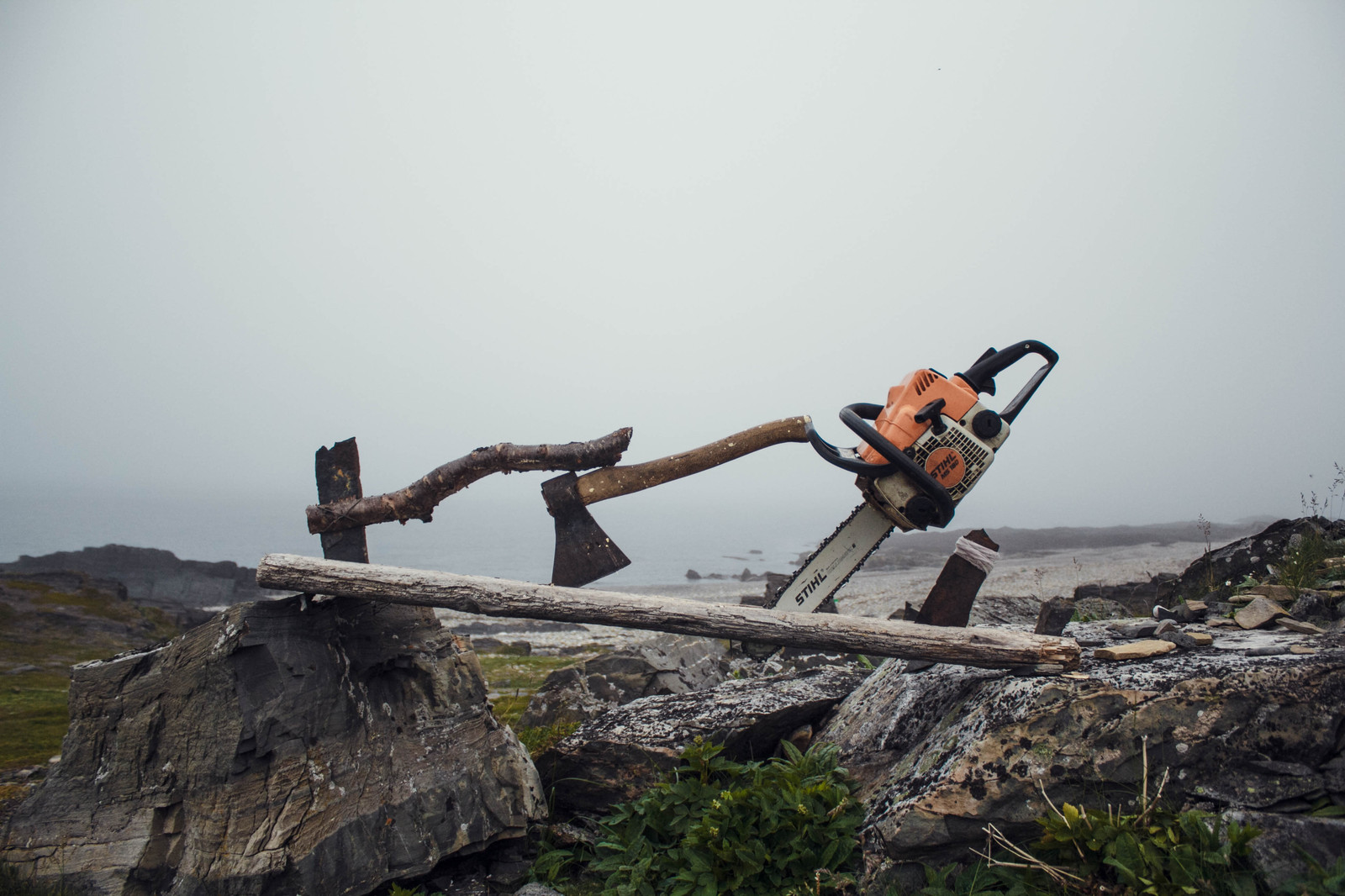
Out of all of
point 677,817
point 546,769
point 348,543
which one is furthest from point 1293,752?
point 348,543

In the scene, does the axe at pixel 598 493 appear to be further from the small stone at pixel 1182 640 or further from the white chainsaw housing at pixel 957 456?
the small stone at pixel 1182 640

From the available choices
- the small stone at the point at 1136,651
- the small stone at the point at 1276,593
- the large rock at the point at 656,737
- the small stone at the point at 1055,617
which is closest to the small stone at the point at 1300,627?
the small stone at the point at 1276,593

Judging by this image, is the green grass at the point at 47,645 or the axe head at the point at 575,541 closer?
the axe head at the point at 575,541

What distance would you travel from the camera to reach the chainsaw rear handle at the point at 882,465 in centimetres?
348

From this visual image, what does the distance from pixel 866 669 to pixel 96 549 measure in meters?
26.6

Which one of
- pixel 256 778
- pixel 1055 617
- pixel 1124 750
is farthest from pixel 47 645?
pixel 1124 750

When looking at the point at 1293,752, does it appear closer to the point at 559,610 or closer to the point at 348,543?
the point at 559,610

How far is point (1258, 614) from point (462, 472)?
538 cm

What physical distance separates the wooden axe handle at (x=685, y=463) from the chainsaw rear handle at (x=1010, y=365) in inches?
41.3

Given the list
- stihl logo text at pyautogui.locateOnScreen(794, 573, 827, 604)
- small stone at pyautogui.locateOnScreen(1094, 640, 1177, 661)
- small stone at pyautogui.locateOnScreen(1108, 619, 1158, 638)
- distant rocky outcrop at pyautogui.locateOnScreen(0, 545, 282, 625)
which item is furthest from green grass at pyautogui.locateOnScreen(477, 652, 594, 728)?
distant rocky outcrop at pyautogui.locateOnScreen(0, 545, 282, 625)

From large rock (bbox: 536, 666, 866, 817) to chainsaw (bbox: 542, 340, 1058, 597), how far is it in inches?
36.0

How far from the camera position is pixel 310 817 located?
350cm

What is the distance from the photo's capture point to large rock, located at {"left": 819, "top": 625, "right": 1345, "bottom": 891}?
2551 mm

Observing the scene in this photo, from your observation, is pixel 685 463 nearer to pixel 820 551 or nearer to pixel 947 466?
pixel 820 551
